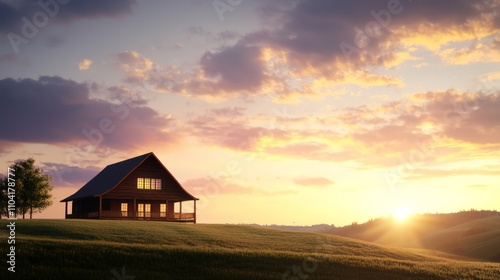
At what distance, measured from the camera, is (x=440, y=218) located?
10169cm

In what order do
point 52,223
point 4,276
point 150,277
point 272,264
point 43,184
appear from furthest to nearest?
point 43,184 < point 52,223 < point 272,264 < point 150,277 < point 4,276

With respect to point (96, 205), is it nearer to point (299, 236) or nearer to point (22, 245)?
point (299, 236)

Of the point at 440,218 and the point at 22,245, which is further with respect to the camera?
the point at 440,218

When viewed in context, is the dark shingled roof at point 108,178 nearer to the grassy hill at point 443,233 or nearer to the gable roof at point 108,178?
the gable roof at point 108,178

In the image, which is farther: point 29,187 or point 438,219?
point 438,219

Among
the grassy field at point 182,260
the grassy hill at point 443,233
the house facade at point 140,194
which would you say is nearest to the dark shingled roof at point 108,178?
the house facade at point 140,194

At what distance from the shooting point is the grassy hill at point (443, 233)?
2672 inches

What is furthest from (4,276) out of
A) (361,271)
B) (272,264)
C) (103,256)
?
(361,271)

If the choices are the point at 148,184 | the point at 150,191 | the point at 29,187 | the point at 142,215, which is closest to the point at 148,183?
the point at 148,184

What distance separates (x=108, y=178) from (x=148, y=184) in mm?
6872

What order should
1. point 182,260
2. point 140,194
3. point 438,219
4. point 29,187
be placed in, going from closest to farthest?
point 182,260 < point 140,194 < point 29,187 < point 438,219

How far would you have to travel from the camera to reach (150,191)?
222 feet

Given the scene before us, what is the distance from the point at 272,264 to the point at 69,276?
1259 cm

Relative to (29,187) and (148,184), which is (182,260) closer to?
(148,184)
